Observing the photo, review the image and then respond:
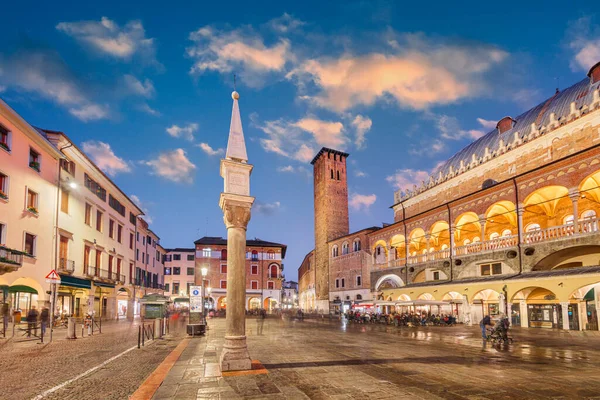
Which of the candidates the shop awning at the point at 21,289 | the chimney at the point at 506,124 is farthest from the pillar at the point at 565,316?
the shop awning at the point at 21,289

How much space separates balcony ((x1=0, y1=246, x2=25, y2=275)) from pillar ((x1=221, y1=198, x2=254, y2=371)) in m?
14.3

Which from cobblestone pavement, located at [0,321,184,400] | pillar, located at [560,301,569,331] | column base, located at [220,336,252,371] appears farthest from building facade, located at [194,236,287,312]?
column base, located at [220,336,252,371]

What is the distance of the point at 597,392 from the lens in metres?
7.02

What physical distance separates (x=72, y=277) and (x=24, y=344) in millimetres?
12003

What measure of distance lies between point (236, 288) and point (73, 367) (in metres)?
4.91

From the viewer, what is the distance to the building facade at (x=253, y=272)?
66.6 metres

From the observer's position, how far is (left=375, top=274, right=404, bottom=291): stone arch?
3784 cm

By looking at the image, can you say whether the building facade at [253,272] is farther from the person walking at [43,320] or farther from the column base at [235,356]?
the column base at [235,356]

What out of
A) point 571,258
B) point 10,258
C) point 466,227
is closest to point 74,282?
point 10,258

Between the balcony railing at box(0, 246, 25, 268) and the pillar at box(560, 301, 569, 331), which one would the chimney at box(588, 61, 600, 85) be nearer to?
the pillar at box(560, 301, 569, 331)

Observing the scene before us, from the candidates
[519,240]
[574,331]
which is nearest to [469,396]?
[574,331]

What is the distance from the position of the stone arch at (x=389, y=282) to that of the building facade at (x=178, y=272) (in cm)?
4253

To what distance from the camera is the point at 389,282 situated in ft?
131

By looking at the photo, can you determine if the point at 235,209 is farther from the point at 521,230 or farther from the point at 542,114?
the point at 542,114
